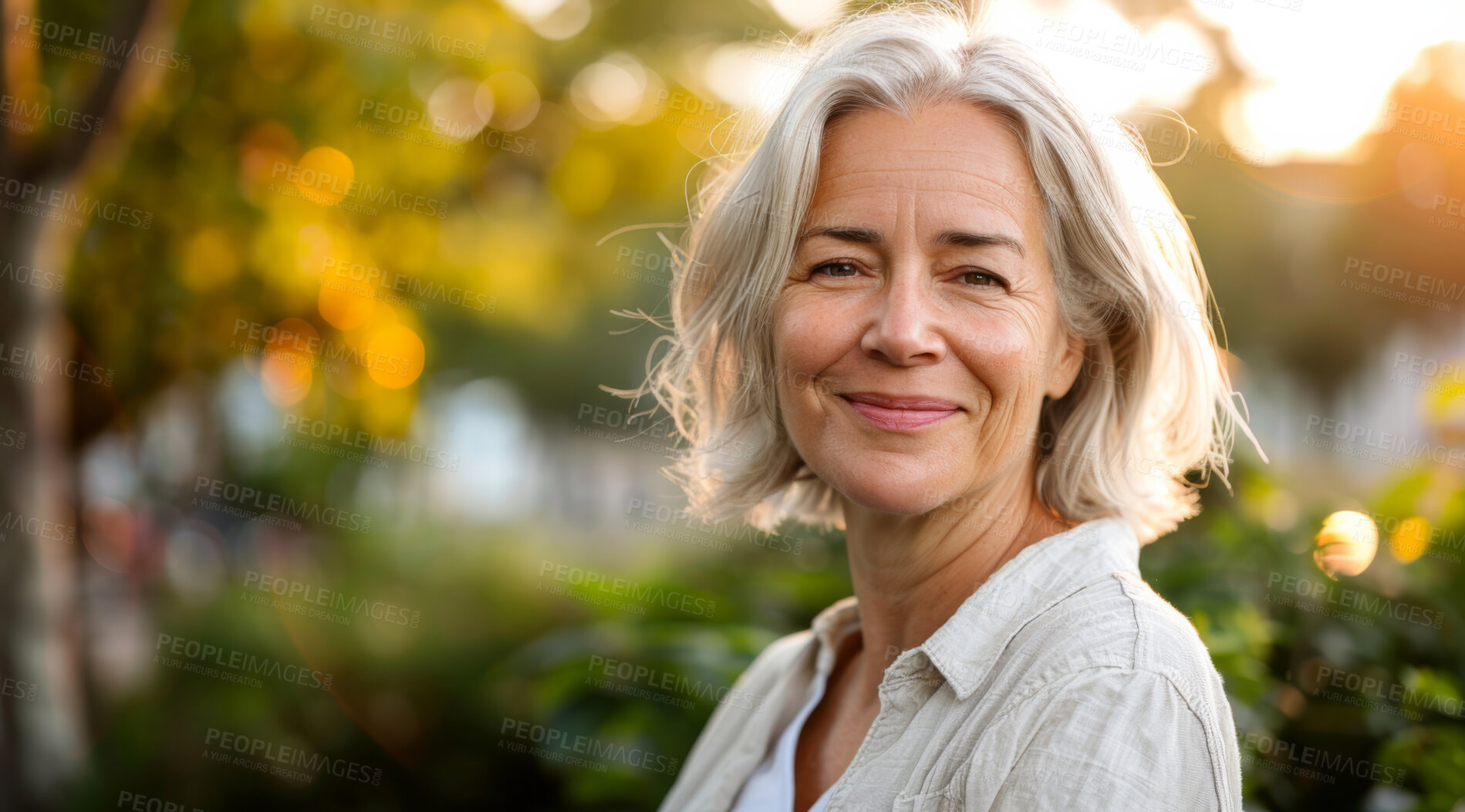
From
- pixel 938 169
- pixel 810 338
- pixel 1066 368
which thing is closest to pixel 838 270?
pixel 810 338

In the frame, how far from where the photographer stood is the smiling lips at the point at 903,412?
1.60 m

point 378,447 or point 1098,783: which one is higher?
point 1098,783

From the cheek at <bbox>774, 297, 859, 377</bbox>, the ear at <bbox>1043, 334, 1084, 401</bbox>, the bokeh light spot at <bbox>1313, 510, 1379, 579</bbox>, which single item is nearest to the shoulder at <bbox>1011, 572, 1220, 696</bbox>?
the ear at <bbox>1043, 334, 1084, 401</bbox>

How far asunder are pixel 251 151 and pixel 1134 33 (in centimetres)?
516

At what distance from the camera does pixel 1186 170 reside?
13.8ft

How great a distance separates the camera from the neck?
1.75m

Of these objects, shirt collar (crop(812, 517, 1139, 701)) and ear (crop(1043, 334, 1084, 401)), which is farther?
ear (crop(1043, 334, 1084, 401))

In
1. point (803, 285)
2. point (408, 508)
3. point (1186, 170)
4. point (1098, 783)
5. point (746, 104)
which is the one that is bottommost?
point (408, 508)

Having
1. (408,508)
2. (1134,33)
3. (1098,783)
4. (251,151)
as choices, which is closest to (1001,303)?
(1098,783)

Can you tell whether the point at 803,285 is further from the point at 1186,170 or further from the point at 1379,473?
the point at 1186,170

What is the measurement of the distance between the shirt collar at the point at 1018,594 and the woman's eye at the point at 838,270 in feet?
1.90

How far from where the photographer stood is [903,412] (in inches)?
63.7

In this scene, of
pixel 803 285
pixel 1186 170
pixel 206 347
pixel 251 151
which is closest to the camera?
pixel 803 285

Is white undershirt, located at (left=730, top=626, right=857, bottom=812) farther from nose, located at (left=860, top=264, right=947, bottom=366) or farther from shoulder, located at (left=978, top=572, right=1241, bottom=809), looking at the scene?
nose, located at (left=860, top=264, right=947, bottom=366)
